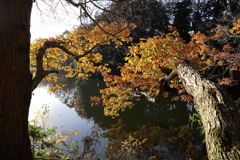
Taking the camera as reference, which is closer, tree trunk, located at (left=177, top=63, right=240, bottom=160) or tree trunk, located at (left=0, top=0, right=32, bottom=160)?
tree trunk, located at (left=177, top=63, right=240, bottom=160)

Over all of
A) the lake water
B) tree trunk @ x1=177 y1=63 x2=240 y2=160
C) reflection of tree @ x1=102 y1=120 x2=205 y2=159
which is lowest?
reflection of tree @ x1=102 y1=120 x2=205 y2=159

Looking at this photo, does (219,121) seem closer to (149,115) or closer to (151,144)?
(151,144)

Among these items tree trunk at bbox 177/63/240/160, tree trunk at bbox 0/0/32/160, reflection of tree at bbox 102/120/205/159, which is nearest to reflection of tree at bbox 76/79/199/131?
reflection of tree at bbox 102/120/205/159

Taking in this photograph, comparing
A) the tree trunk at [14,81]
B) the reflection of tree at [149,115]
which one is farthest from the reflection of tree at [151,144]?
the tree trunk at [14,81]

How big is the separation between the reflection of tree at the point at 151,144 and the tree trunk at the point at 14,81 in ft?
11.8

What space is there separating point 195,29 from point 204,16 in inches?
56.0

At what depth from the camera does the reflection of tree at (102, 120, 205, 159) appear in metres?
4.89

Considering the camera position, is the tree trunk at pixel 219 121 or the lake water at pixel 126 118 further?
the lake water at pixel 126 118

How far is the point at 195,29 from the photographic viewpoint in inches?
493

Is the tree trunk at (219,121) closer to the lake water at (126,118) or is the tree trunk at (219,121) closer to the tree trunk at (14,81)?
the tree trunk at (14,81)

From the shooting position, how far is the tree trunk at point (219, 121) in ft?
3.11

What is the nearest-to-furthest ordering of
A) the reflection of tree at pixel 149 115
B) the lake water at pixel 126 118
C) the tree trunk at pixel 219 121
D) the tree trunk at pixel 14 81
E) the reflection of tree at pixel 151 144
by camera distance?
the tree trunk at pixel 219 121, the tree trunk at pixel 14 81, the reflection of tree at pixel 151 144, the lake water at pixel 126 118, the reflection of tree at pixel 149 115

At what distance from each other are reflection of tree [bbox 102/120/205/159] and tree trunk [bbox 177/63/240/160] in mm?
3698

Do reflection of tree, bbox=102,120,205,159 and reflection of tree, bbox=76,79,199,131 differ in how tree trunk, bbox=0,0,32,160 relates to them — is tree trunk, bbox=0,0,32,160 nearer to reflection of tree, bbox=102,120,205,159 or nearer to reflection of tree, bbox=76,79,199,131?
reflection of tree, bbox=102,120,205,159
